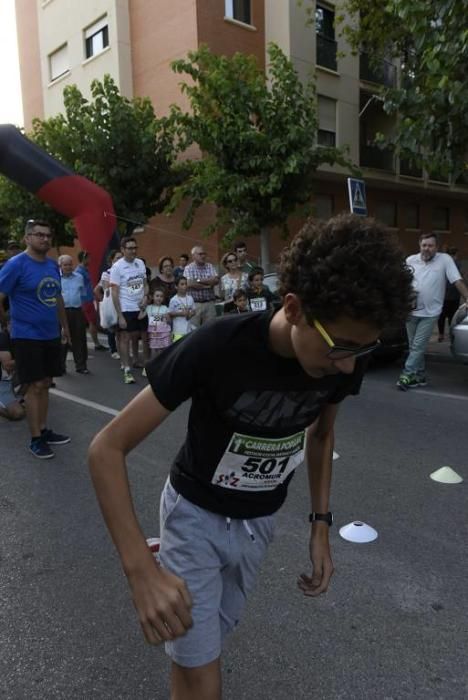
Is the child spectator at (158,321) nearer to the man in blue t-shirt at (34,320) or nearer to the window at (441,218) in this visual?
the man in blue t-shirt at (34,320)

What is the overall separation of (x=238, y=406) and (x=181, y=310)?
23.4 ft

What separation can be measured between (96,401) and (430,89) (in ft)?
21.3

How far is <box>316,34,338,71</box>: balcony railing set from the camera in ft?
61.2

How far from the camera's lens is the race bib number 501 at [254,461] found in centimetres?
158

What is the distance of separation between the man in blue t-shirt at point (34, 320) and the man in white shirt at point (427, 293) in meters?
4.30

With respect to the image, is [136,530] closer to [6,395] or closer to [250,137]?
[6,395]

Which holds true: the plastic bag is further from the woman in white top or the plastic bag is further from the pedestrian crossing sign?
the pedestrian crossing sign

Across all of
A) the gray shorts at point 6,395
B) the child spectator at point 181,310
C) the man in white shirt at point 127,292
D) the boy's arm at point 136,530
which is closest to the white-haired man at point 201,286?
the child spectator at point 181,310

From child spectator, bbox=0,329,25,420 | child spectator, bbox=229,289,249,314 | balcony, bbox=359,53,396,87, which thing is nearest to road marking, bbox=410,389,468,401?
child spectator, bbox=229,289,249,314

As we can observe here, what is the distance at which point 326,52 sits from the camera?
61.9ft

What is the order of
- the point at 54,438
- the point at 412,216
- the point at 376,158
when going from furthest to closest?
the point at 412,216 < the point at 376,158 < the point at 54,438

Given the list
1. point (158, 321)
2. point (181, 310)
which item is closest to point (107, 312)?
point (158, 321)

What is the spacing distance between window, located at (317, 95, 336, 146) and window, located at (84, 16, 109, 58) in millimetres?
7704

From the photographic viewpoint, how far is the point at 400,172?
2112 cm
